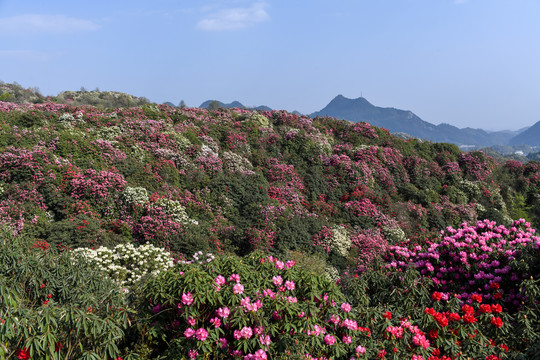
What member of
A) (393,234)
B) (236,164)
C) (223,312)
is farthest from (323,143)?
(223,312)

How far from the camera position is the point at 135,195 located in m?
12.1

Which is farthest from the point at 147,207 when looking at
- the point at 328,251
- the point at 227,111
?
the point at 227,111

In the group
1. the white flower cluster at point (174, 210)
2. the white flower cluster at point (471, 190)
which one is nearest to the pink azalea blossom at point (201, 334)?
the white flower cluster at point (174, 210)

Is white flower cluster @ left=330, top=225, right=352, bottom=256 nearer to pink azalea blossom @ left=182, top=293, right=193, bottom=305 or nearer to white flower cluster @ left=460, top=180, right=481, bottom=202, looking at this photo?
pink azalea blossom @ left=182, top=293, right=193, bottom=305

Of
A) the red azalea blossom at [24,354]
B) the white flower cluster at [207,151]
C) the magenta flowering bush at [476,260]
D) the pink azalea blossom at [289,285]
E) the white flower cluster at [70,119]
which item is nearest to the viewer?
the red azalea blossom at [24,354]

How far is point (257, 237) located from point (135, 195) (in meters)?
4.72

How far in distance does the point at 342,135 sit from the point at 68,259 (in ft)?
68.5

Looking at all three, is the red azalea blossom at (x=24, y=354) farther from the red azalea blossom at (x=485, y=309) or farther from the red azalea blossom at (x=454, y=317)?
the red azalea blossom at (x=485, y=309)

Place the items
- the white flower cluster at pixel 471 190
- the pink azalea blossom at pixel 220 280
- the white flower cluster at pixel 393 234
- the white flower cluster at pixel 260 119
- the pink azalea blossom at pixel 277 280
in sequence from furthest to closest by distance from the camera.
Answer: the white flower cluster at pixel 260 119 < the white flower cluster at pixel 471 190 < the white flower cluster at pixel 393 234 < the pink azalea blossom at pixel 277 280 < the pink azalea blossom at pixel 220 280

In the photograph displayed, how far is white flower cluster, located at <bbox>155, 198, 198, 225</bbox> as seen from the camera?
473 inches

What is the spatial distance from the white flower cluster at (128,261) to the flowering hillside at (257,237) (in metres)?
0.06

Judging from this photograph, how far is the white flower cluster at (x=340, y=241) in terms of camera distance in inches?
522

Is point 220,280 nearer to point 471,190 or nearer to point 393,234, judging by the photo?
point 393,234

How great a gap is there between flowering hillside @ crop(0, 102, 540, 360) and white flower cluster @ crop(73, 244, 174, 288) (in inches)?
2.2
